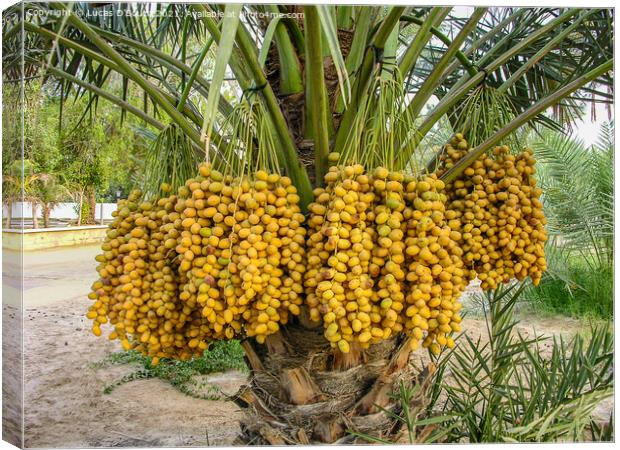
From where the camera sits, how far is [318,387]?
1827mm

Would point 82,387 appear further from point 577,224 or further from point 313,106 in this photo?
point 577,224

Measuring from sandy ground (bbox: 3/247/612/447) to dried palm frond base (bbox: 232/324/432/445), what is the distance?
852 millimetres

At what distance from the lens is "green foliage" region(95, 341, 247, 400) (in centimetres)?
311

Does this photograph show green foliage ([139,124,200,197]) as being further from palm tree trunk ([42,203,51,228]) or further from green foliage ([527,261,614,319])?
green foliage ([527,261,614,319])

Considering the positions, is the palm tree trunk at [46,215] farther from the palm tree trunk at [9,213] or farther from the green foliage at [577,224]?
the green foliage at [577,224]

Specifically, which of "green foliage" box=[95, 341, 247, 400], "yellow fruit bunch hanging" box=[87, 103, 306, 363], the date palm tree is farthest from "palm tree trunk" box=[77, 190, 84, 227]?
"yellow fruit bunch hanging" box=[87, 103, 306, 363]

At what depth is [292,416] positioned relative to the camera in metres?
1.86

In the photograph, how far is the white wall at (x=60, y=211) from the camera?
2.14 metres

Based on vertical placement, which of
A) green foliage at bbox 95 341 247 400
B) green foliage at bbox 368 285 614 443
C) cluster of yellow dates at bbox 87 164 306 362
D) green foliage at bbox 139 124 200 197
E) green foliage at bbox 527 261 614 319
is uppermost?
green foliage at bbox 139 124 200 197

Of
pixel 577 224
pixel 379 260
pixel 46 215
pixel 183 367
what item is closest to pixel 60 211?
pixel 46 215

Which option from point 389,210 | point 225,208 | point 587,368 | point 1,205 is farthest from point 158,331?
point 587,368

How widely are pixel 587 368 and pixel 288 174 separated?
1285mm

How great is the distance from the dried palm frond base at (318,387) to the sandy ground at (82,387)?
2.79ft

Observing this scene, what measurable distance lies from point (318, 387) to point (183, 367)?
5.34ft
